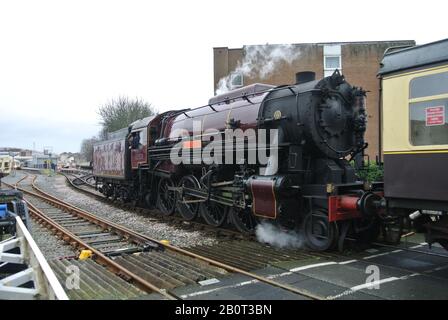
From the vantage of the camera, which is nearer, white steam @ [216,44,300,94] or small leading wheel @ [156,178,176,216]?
small leading wheel @ [156,178,176,216]

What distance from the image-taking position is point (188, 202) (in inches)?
442

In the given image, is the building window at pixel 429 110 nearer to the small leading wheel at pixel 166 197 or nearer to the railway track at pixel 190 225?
the railway track at pixel 190 225

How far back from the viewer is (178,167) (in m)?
11.9

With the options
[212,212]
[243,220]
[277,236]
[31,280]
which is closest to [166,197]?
[212,212]

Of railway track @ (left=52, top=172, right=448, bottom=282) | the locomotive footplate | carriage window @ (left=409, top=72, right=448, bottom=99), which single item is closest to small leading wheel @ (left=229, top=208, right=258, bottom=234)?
the locomotive footplate

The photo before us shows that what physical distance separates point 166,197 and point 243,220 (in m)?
4.14

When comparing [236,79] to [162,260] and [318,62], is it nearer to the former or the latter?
[318,62]

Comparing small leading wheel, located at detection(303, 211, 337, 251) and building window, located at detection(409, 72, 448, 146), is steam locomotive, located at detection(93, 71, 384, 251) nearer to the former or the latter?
small leading wheel, located at detection(303, 211, 337, 251)

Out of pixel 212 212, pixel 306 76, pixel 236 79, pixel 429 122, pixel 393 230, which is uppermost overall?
pixel 236 79

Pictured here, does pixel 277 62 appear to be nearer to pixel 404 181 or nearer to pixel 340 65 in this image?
pixel 340 65

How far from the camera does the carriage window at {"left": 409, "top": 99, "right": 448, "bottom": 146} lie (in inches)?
197

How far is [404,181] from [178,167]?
748 cm

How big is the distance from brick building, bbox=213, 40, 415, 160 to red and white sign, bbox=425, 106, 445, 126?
22.0 meters
